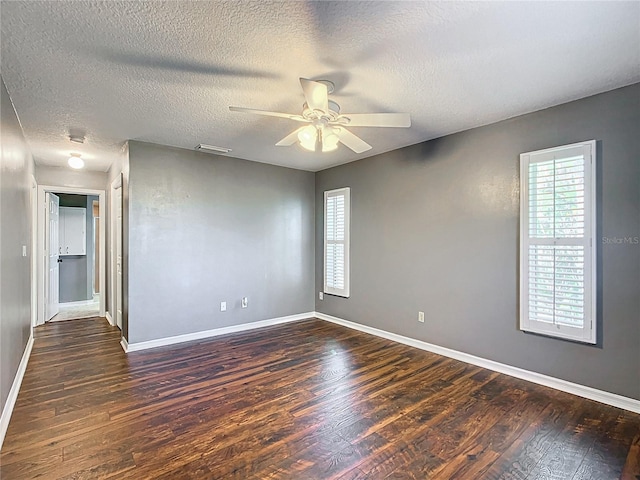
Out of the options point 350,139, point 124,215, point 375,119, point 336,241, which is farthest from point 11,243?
point 336,241

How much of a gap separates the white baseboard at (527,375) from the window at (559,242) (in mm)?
424

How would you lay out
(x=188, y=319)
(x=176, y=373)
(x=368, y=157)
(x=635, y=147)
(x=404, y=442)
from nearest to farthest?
(x=404, y=442), (x=635, y=147), (x=176, y=373), (x=188, y=319), (x=368, y=157)

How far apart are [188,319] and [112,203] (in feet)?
8.07

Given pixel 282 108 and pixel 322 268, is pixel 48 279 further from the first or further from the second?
pixel 282 108

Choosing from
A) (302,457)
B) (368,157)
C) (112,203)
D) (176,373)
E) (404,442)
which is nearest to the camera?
(302,457)

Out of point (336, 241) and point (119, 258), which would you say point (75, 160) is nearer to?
point (119, 258)

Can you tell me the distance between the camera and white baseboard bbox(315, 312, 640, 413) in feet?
8.42

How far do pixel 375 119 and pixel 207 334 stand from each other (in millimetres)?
3612

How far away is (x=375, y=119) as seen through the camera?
2.40 m

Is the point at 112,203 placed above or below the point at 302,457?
above

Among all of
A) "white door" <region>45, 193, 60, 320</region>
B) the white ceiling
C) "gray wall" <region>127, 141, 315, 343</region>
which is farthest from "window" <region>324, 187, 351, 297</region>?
"white door" <region>45, 193, 60, 320</region>

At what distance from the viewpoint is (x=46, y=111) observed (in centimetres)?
301

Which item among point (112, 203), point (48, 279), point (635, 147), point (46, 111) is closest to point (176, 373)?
point (46, 111)

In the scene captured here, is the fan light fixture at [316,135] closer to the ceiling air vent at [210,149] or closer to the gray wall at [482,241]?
the gray wall at [482,241]
